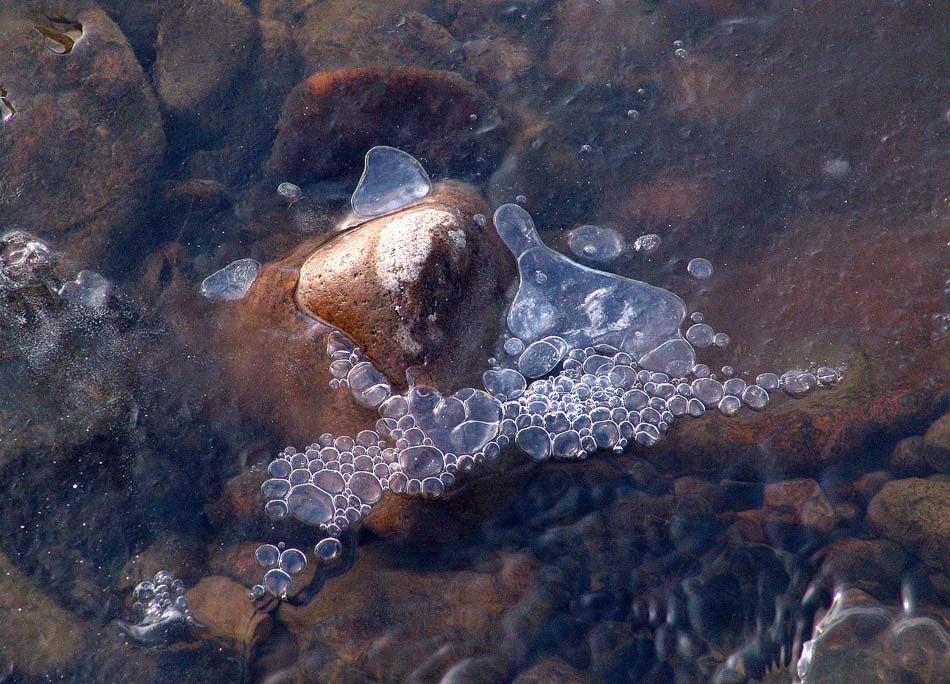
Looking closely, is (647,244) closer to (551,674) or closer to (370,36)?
(551,674)

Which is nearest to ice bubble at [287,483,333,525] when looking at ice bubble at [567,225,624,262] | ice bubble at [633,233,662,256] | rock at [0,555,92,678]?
rock at [0,555,92,678]

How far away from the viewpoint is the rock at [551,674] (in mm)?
2275

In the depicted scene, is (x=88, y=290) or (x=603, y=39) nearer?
(x=88, y=290)

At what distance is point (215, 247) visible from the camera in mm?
3291

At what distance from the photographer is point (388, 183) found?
329 centimetres

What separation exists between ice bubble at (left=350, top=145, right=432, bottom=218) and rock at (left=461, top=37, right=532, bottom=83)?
2.46 ft

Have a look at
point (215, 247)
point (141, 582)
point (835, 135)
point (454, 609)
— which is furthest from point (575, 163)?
point (141, 582)

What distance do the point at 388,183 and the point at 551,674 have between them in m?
2.29

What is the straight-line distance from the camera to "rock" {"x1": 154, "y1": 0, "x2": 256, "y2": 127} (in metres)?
3.78

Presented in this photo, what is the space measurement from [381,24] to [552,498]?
301 centimetres

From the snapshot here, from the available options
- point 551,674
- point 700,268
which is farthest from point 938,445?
point 551,674

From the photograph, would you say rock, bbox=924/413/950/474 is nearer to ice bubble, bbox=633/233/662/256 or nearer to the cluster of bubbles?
ice bubble, bbox=633/233/662/256

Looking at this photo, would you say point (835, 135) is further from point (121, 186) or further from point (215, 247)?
point (121, 186)

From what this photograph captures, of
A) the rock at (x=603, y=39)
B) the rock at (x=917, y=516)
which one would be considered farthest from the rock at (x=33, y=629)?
the rock at (x=603, y=39)
